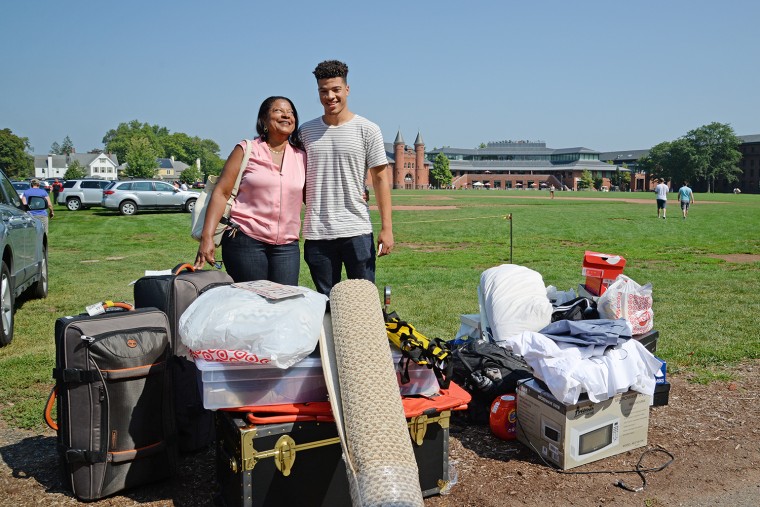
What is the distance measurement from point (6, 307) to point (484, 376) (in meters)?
4.75

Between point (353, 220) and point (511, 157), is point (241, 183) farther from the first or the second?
point (511, 157)

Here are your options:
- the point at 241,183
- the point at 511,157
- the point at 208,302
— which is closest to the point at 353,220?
the point at 241,183

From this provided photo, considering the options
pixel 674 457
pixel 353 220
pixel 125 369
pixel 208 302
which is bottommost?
pixel 674 457

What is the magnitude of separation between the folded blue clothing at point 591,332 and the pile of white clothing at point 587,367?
0.13 ft

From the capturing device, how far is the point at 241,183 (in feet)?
11.8

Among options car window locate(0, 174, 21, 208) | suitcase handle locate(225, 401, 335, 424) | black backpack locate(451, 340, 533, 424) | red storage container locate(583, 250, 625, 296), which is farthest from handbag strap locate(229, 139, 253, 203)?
car window locate(0, 174, 21, 208)

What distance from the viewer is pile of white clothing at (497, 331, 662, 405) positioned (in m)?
3.38

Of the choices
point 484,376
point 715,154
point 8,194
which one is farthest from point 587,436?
point 715,154

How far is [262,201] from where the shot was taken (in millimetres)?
3598

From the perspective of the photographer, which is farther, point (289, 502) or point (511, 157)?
point (511, 157)

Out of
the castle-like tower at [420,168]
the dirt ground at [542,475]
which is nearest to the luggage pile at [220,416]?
the dirt ground at [542,475]

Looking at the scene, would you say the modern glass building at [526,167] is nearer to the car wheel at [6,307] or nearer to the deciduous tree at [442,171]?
the deciduous tree at [442,171]

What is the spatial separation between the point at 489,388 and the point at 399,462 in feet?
5.28

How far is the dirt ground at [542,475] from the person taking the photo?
10.1ft
